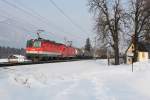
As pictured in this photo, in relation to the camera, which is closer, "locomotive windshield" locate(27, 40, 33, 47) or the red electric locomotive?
the red electric locomotive

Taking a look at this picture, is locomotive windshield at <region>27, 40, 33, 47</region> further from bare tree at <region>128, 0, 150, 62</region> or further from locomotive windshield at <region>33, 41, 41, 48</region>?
bare tree at <region>128, 0, 150, 62</region>

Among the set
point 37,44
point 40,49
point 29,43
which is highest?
point 29,43

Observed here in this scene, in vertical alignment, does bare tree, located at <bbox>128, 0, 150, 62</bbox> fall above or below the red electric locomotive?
above

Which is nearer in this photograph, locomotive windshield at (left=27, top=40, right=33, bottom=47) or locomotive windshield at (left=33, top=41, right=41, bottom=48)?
locomotive windshield at (left=33, top=41, right=41, bottom=48)

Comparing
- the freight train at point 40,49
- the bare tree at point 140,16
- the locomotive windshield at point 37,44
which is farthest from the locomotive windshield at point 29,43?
the bare tree at point 140,16

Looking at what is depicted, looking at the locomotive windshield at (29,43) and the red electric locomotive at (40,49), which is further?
the locomotive windshield at (29,43)

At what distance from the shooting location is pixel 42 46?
4797 centimetres

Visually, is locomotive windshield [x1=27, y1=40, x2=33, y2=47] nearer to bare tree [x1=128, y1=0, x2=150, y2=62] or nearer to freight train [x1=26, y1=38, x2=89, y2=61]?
freight train [x1=26, y1=38, x2=89, y2=61]

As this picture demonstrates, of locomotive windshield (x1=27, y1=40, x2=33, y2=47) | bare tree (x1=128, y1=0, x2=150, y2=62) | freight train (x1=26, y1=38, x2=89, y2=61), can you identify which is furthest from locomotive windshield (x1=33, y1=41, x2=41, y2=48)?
bare tree (x1=128, y1=0, x2=150, y2=62)

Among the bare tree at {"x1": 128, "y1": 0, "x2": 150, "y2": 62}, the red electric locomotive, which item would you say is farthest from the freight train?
the bare tree at {"x1": 128, "y1": 0, "x2": 150, "y2": 62}

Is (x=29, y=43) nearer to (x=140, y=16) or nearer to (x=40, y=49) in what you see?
(x=40, y=49)

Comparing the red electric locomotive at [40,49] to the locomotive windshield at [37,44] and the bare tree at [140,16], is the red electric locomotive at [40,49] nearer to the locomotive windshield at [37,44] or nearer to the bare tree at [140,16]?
the locomotive windshield at [37,44]

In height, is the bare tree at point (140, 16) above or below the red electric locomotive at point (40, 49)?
above

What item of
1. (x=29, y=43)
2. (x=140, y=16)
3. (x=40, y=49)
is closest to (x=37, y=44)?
(x=40, y=49)
